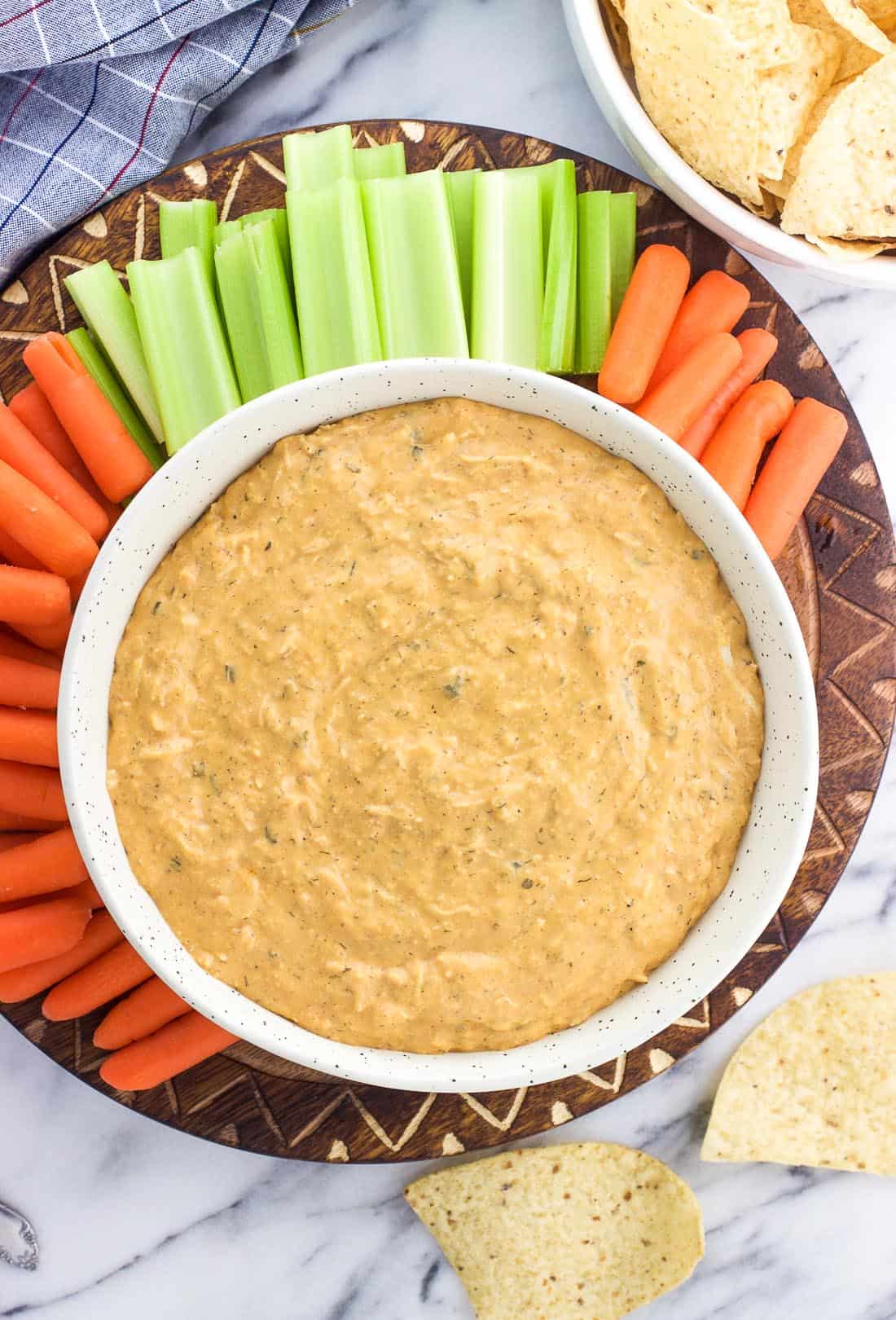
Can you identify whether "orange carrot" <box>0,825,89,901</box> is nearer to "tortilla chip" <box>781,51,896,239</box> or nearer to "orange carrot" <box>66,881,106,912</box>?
"orange carrot" <box>66,881,106,912</box>

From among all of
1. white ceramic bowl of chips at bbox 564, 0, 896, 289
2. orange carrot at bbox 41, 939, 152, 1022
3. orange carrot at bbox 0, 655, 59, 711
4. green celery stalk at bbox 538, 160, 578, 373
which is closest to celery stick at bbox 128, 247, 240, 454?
orange carrot at bbox 0, 655, 59, 711

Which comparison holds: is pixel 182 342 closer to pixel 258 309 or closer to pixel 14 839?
pixel 258 309

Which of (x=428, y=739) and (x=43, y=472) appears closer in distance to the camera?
(x=428, y=739)

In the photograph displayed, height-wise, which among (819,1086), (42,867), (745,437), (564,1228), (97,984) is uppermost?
(745,437)

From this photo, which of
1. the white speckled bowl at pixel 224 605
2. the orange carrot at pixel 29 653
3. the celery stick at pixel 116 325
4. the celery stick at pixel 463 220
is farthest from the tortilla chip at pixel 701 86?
the orange carrot at pixel 29 653

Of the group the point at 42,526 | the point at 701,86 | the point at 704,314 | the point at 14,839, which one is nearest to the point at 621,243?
the point at 704,314

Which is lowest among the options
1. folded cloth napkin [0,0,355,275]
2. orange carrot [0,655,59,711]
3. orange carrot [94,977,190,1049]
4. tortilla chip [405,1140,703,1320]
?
tortilla chip [405,1140,703,1320]

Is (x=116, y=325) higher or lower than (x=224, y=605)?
higher
